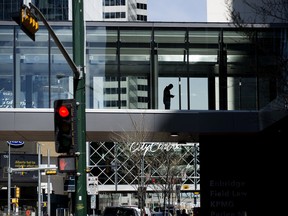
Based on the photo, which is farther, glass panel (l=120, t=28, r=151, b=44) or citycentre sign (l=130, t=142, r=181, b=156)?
citycentre sign (l=130, t=142, r=181, b=156)

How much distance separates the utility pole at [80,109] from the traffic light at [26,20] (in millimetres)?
2091

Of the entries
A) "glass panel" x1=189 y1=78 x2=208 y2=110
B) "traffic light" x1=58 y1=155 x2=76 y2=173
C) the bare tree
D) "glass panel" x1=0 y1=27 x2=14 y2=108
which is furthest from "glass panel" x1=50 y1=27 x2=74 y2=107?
"traffic light" x1=58 y1=155 x2=76 y2=173

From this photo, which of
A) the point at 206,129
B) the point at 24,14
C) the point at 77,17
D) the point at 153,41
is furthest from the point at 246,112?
the point at 24,14

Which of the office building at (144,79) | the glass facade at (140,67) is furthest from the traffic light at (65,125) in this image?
the glass facade at (140,67)

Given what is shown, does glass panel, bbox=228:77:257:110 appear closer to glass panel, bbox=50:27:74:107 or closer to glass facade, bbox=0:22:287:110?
glass facade, bbox=0:22:287:110

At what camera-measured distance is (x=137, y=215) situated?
31562 millimetres

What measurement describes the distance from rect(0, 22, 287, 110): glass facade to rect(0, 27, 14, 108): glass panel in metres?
0.04

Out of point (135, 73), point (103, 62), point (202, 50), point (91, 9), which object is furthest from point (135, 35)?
point (91, 9)

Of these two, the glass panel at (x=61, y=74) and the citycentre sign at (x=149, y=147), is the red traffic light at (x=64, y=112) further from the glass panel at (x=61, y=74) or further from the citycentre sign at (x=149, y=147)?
the citycentre sign at (x=149, y=147)

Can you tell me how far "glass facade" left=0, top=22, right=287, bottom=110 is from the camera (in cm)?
2881

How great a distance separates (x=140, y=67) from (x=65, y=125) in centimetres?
1439

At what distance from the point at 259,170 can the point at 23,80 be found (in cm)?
1086

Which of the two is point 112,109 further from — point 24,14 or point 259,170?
point 24,14

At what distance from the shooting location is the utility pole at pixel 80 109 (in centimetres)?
1625
